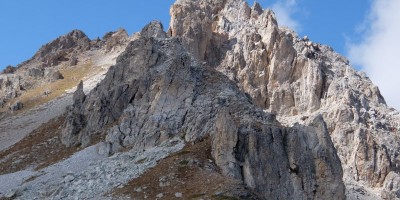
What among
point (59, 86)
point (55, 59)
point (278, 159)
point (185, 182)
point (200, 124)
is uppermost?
point (55, 59)

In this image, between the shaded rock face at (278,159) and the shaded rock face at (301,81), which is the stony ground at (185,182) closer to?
the shaded rock face at (278,159)

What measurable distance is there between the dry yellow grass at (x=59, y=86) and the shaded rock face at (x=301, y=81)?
1942 centimetres

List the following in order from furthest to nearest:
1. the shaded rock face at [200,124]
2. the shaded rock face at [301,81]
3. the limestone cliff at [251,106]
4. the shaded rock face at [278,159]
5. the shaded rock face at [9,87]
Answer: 1. the shaded rock face at [9,87]
2. the shaded rock face at [301,81]
3. the limestone cliff at [251,106]
4. the shaded rock face at [200,124]
5. the shaded rock face at [278,159]

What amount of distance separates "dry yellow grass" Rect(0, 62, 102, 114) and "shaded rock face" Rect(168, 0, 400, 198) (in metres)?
19.4

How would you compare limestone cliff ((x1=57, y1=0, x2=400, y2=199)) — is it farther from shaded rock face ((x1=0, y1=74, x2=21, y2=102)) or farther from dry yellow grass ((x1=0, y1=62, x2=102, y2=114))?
shaded rock face ((x1=0, y1=74, x2=21, y2=102))

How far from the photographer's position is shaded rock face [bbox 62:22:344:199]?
49.4 metres

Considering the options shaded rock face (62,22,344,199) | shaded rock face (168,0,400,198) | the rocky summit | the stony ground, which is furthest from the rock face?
the stony ground

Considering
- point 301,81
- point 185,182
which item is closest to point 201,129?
point 185,182

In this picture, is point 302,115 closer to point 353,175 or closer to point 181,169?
point 353,175

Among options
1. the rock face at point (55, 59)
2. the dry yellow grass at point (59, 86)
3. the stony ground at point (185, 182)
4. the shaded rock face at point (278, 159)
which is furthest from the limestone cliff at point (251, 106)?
the rock face at point (55, 59)

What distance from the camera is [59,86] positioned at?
11512cm

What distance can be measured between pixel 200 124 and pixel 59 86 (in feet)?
210

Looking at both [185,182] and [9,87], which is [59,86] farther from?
[185,182]

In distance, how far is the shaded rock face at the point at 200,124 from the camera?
49.4 metres
